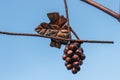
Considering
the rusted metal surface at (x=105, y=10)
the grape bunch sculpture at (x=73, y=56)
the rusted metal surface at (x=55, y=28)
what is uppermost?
the rusted metal surface at (x=105, y=10)

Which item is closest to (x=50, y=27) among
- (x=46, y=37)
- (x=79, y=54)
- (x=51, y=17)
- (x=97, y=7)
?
(x=51, y=17)

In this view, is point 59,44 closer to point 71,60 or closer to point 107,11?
point 71,60

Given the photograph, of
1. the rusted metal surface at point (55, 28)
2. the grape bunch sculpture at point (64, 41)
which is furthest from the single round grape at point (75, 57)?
the rusted metal surface at point (55, 28)

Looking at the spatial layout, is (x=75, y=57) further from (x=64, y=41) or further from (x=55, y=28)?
(x=55, y=28)

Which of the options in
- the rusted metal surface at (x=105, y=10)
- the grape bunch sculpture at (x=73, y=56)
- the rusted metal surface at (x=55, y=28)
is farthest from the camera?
the rusted metal surface at (x=55, y=28)

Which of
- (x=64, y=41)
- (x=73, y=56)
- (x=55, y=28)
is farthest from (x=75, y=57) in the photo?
(x=55, y=28)

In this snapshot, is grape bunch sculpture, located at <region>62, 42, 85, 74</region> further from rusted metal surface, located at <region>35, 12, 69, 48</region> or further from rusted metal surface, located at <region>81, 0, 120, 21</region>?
rusted metal surface, located at <region>81, 0, 120, 21</region>

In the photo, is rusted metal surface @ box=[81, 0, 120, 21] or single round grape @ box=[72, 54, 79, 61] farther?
single round grape @ box=[72, 54, 79, 61]

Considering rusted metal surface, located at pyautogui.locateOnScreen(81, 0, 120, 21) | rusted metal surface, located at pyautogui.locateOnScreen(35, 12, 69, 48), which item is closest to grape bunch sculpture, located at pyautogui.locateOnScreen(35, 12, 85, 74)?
rusted metal surface, located at pyautogui.locateOnScreen(35, 12, 69, 48)

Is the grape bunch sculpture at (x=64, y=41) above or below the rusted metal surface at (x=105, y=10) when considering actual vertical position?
below

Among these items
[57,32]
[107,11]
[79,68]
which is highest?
[107,11]

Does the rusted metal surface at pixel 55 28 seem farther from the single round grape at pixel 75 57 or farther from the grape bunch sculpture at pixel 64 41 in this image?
the single round grape at pixel 75 57
